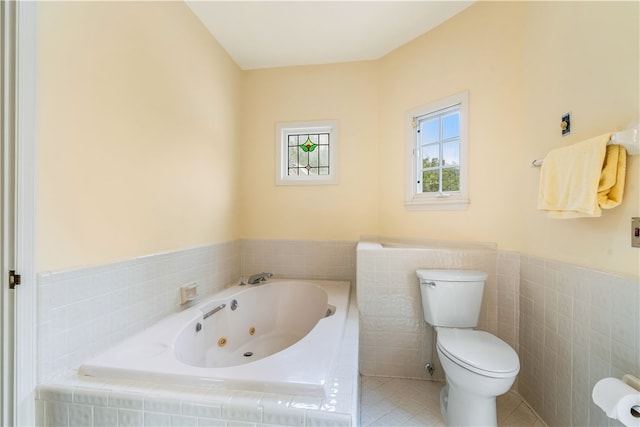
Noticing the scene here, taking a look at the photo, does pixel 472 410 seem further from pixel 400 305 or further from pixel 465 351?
pixel 400 305

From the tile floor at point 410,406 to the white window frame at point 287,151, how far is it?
1691 mm

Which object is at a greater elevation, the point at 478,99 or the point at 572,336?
the point at 478,99

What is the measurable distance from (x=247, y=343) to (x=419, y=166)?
2035 mm

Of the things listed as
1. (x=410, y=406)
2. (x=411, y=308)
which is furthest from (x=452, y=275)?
(x=410, y=406)

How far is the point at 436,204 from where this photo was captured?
6.69 ft

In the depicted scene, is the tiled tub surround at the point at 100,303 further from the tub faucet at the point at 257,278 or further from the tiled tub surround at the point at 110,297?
the tub faucet at the point at 257,278

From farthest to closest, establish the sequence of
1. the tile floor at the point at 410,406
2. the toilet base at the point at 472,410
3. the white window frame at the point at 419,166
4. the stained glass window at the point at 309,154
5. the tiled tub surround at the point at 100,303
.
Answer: the stained glass window at the point at 309,154 → the white window frame at the point at 419,166 → the tile floor at the point at 410,406 → the toilet base at the point at 472,410 → the tiled tub surround at the point at 100,303

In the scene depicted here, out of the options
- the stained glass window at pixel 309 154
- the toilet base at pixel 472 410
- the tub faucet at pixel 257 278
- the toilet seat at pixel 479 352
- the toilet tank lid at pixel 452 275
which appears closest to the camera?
the toilet seat at pixel 479 352

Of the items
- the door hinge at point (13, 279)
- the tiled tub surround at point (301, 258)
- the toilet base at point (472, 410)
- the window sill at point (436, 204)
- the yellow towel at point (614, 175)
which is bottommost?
the toilet base at point (472, 410)

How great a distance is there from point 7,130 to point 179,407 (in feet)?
3.67

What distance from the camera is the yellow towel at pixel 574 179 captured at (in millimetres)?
1039

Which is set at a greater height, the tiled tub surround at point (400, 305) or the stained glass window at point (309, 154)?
the stained glass window at point (309, 154)

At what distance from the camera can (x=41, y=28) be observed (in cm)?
94

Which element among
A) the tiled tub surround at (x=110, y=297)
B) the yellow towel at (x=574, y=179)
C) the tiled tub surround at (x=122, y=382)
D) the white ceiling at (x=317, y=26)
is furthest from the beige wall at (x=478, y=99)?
the tiled tub surround at (x=110, y=297)
